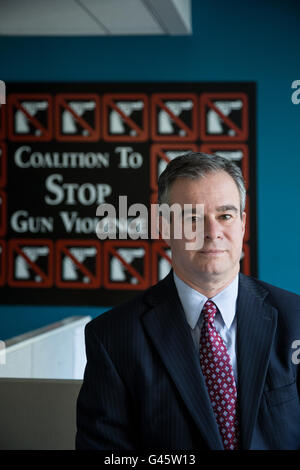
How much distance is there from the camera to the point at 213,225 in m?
1.02

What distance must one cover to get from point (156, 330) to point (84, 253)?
2309 millimetres

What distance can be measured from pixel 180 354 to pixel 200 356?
0.05 metres

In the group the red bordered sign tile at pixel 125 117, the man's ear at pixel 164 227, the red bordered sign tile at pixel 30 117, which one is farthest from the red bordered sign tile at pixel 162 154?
the man's ear at pixel 164 227

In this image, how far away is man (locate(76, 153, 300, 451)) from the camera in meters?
0.99

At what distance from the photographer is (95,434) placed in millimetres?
1018

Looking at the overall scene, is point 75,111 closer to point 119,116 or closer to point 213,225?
point 119,116

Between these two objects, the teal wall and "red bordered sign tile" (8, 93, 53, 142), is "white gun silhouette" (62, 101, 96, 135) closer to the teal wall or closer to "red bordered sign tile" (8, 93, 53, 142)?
"red bordered sign tile" (8, 93, 53, 142)

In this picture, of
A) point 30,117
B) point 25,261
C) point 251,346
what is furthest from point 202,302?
point 30,117

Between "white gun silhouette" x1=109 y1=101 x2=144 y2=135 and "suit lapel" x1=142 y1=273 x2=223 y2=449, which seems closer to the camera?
"suit lapel" x1=142 y1=273 x2=223 y2=449

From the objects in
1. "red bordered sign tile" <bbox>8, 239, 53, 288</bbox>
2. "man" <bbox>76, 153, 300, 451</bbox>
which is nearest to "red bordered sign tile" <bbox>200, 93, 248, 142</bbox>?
"red bordered sign tile" <bbox>8, 239, 53, 288</bbox>

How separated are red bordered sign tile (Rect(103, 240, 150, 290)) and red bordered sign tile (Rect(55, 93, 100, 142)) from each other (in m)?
0.70

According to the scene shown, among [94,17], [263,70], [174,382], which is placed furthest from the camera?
[263,70]

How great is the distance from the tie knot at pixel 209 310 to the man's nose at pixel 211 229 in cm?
14

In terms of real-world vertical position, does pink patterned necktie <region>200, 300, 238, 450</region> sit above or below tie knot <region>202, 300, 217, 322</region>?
below
